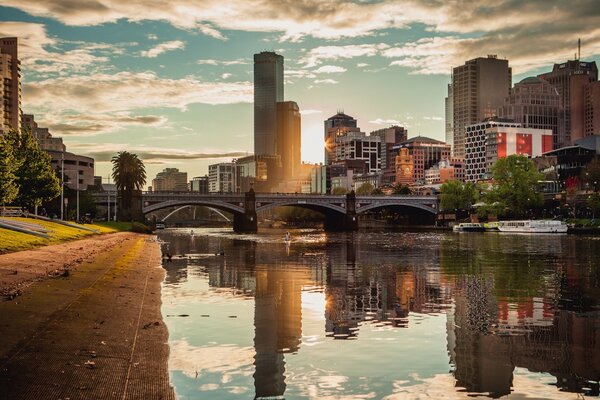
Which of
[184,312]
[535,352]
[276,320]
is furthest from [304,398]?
[184,312]

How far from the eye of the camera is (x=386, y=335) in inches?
922

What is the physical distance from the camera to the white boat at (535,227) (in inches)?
5684

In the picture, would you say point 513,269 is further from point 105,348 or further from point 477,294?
point 105,348

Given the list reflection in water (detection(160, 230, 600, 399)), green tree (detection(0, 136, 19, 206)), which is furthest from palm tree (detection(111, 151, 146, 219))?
reflection in water (detection(160, 230, 600, 399))

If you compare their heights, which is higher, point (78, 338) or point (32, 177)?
point (32, 177)

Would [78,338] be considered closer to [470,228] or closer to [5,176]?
[5,176]

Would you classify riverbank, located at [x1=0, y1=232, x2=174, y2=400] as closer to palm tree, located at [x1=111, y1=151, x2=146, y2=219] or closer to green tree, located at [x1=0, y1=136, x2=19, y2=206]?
green tree, located at [x1=0, y1=136, x2=19, y2=206]

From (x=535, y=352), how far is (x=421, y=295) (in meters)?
14.7

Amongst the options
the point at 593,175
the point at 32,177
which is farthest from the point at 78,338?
→ the point at 593,175

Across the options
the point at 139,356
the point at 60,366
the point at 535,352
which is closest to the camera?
the point at 60,366

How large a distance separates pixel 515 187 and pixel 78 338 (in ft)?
566

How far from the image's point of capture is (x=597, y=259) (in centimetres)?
6353

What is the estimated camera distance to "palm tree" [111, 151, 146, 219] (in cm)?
17588

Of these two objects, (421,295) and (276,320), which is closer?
(276,320)
